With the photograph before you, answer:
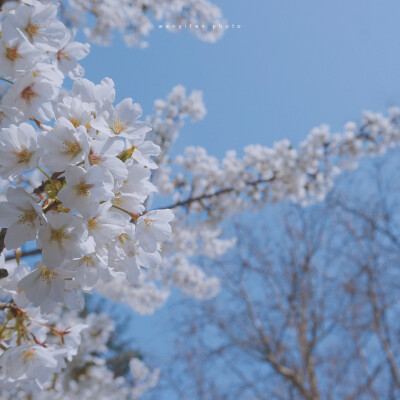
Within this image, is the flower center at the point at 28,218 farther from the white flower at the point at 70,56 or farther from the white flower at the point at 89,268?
the white flower at the point at 70,56

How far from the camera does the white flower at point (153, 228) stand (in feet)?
2.76

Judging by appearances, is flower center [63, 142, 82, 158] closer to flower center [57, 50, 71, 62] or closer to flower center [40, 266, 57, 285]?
flower center [40, 266, 57, 285]

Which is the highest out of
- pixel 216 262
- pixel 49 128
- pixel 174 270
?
pixel 216 262

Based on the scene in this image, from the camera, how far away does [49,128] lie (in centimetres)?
85

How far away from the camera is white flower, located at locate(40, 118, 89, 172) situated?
2.36 feet

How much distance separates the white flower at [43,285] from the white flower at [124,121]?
0.36 metres

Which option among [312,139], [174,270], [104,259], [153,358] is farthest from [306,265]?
[104,259]

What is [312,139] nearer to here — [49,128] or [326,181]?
[326,181]

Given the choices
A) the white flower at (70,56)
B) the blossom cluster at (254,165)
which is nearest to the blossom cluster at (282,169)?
the blossom cluster at (254,165)

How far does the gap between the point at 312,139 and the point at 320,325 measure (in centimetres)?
535

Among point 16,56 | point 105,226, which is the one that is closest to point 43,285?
point 105,226

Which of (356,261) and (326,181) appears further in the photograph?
(356,261)

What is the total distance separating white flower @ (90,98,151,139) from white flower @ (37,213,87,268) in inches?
8.4

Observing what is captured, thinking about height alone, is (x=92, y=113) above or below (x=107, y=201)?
above
